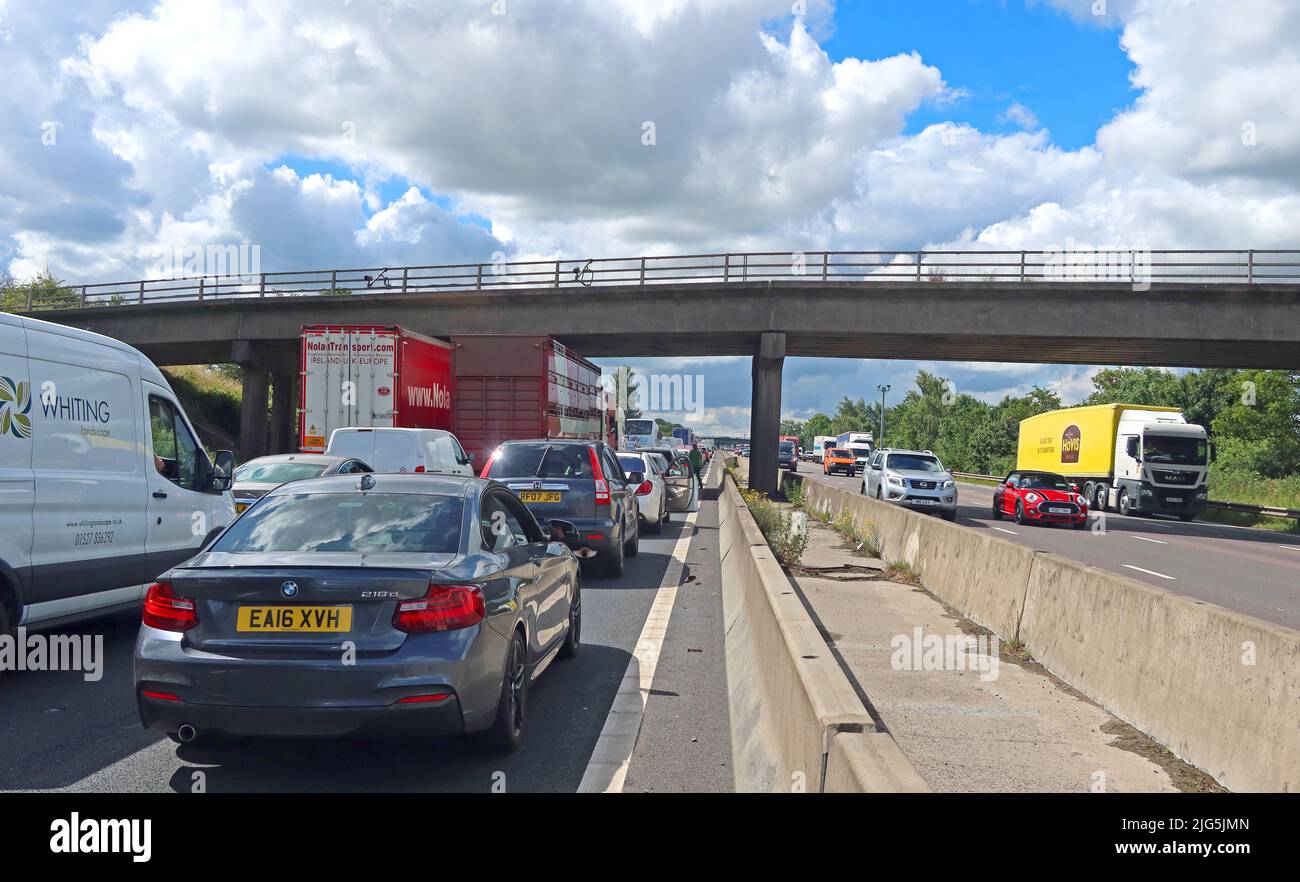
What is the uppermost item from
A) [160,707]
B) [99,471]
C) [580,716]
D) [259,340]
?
[259,340]

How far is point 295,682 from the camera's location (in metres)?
4.38

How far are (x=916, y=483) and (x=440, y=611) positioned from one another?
73.8 feet

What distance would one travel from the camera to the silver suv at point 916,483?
25359 millimetres

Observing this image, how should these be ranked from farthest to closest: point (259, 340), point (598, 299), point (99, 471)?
point (259, 340)
point (598, 299)
point (99, 471)

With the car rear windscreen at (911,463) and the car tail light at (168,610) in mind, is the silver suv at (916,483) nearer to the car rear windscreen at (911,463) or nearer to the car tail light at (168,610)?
the car rear windscreen at (911,463)

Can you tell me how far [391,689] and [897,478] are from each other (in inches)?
902

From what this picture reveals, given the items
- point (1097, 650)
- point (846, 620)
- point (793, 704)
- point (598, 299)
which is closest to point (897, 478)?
point (598, 299)

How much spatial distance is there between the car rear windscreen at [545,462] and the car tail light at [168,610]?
750cm

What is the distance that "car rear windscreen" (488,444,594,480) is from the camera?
40.2ft

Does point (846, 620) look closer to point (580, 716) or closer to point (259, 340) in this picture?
point (580, 716)

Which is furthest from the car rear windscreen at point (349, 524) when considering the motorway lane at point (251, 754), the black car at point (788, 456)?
the black car at point (788, 456)

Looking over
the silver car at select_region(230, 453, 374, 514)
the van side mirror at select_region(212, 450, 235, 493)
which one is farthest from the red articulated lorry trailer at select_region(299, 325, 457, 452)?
the van side mirror at select_region(212, 450, 235, 493)

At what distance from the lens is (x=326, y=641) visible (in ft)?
14.6
